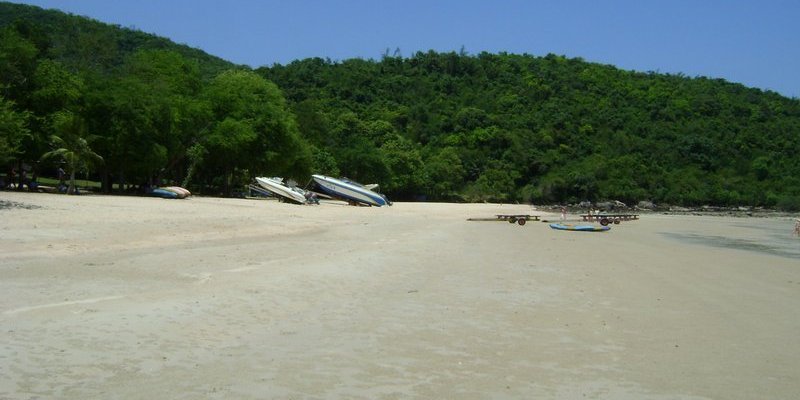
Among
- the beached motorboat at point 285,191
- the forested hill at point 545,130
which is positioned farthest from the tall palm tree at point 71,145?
the forested hill at point 545,130

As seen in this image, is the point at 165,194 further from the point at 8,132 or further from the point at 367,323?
the point at 367,323

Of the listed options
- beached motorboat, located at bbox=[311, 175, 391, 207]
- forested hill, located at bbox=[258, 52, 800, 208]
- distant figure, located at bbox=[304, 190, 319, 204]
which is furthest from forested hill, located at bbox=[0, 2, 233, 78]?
forested hill, located at bbox=[258, 52, 800, 208]

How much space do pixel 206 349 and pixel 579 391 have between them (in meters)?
4.05

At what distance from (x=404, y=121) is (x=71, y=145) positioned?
88570 millimetres

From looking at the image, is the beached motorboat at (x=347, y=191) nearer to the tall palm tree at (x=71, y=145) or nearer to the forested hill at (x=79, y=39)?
the tall palm tree at (x=71, y=145)

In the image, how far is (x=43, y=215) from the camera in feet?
68.1

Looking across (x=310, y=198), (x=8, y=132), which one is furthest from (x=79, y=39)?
(x=8, y=132)

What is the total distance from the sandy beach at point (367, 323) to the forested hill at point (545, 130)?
6027cm

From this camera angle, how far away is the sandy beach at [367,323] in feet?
21.3

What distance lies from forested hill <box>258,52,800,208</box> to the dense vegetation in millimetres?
341

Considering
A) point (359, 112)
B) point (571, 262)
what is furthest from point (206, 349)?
point (359, 112)

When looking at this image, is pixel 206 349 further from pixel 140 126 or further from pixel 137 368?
pixel 140 126

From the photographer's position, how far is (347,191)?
51.2 meters

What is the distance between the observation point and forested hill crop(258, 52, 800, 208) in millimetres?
96250
